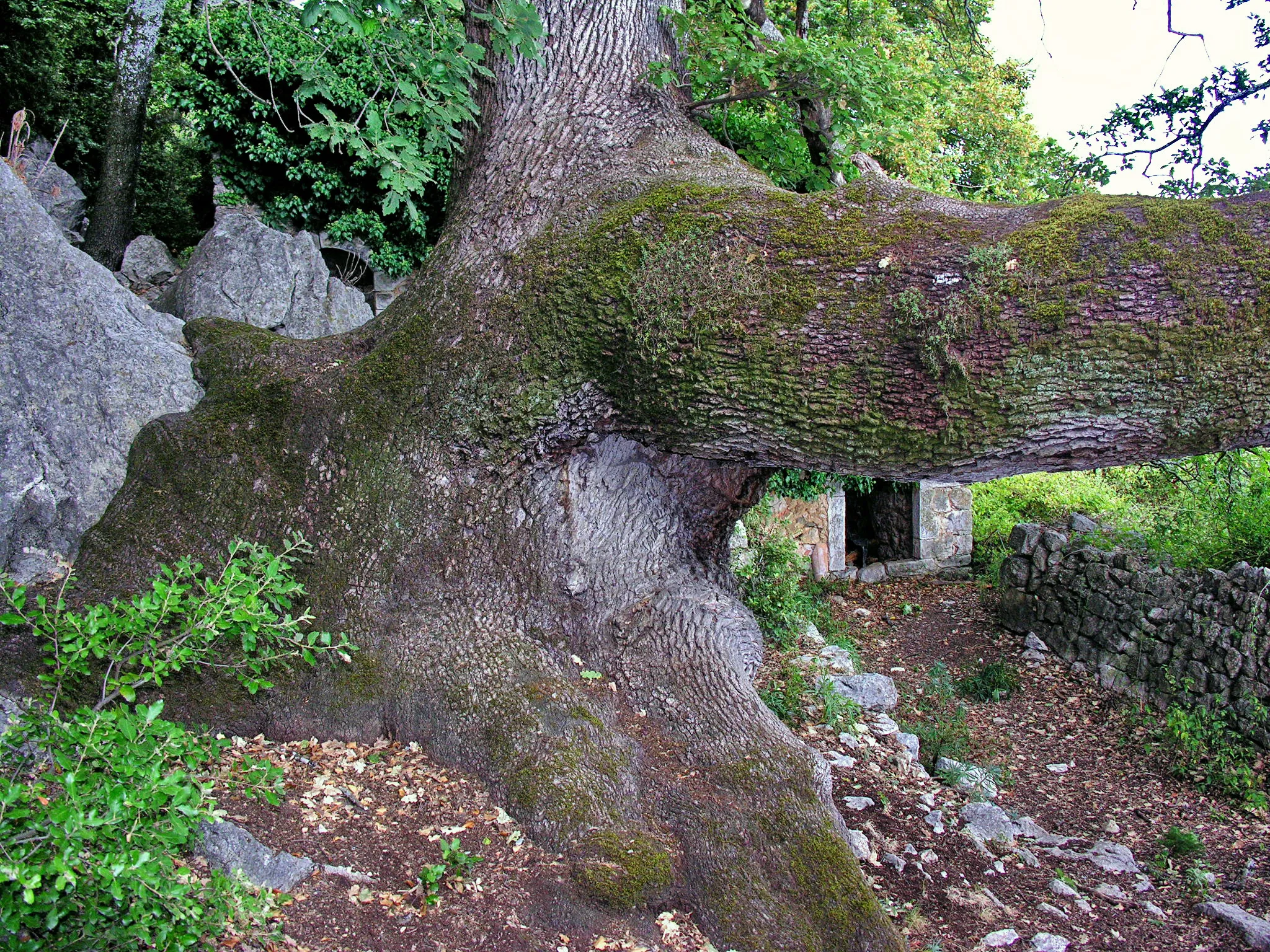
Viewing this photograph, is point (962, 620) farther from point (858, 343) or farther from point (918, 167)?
point (858, 343)

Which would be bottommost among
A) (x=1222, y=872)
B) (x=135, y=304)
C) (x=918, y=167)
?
(x=1222, y=872)

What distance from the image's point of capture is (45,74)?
9.73 meters

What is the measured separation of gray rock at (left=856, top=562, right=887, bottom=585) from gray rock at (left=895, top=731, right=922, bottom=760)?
5.42m

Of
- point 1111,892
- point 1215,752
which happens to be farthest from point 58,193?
point 1215,752

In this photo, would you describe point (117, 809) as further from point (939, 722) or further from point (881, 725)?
point (939, 722)

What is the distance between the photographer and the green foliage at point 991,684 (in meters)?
7.58

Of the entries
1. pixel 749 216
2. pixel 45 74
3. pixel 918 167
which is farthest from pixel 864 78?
pixel 45 74

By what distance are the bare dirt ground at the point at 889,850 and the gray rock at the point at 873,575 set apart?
3849 mm

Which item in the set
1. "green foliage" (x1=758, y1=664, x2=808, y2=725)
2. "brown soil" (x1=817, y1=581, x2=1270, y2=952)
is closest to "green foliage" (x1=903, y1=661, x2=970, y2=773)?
"brown soil" (x1=817, y1=581, x2=1270, y2=952)

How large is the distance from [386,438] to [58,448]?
1.87 meters

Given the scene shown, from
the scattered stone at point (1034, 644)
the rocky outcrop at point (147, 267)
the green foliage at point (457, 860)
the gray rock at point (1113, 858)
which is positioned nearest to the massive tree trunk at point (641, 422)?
the green foliage at point (457, 860)

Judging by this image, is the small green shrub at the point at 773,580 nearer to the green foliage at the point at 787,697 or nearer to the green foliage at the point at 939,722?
the green foliage at the point at 787,697

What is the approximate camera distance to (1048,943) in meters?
3.67

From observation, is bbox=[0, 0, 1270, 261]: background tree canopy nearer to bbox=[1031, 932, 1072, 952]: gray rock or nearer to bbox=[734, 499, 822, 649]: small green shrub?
bbox=[734, 499, 822, 649]: small green shrub
